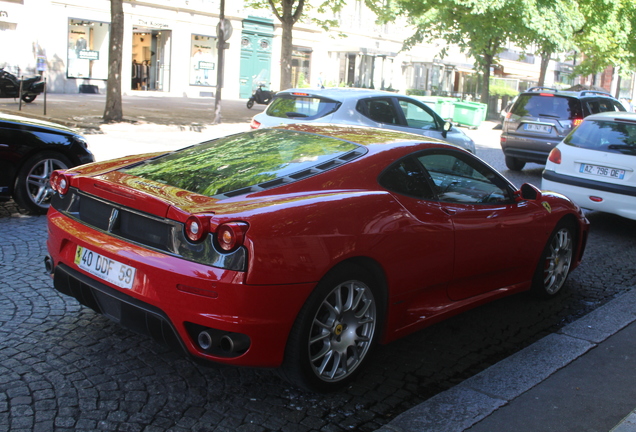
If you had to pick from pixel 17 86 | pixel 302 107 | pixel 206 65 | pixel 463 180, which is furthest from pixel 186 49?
pixel 463 180

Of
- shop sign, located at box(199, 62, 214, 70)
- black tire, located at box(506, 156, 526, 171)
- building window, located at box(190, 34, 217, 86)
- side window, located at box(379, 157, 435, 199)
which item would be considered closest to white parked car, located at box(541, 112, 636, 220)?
side window, located at box(379, 157, 435, 199)

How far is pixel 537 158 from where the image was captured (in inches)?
540

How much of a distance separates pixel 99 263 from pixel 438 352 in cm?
219

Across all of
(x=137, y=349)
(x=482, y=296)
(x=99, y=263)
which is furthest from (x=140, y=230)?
(x=482, y=296)

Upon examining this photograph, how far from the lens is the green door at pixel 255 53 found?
3744 cm

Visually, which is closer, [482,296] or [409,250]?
[409,250]

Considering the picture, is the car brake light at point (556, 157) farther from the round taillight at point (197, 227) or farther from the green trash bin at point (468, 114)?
the green trash bin at point (468, 114)

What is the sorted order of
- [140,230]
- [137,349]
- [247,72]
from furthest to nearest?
[247,72], [137,349], [140,230]

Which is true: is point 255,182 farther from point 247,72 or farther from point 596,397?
point 247,72

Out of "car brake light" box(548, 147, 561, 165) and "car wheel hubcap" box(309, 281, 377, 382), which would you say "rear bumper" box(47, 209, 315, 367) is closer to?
"car wheel hubcap" box(309, 281, 377, 382)

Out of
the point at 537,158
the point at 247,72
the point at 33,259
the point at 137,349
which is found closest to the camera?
the point at 137,349

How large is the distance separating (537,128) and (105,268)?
11.7 m

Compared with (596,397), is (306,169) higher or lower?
higher

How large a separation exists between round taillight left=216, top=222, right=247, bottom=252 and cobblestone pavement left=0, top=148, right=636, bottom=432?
0.61 m
